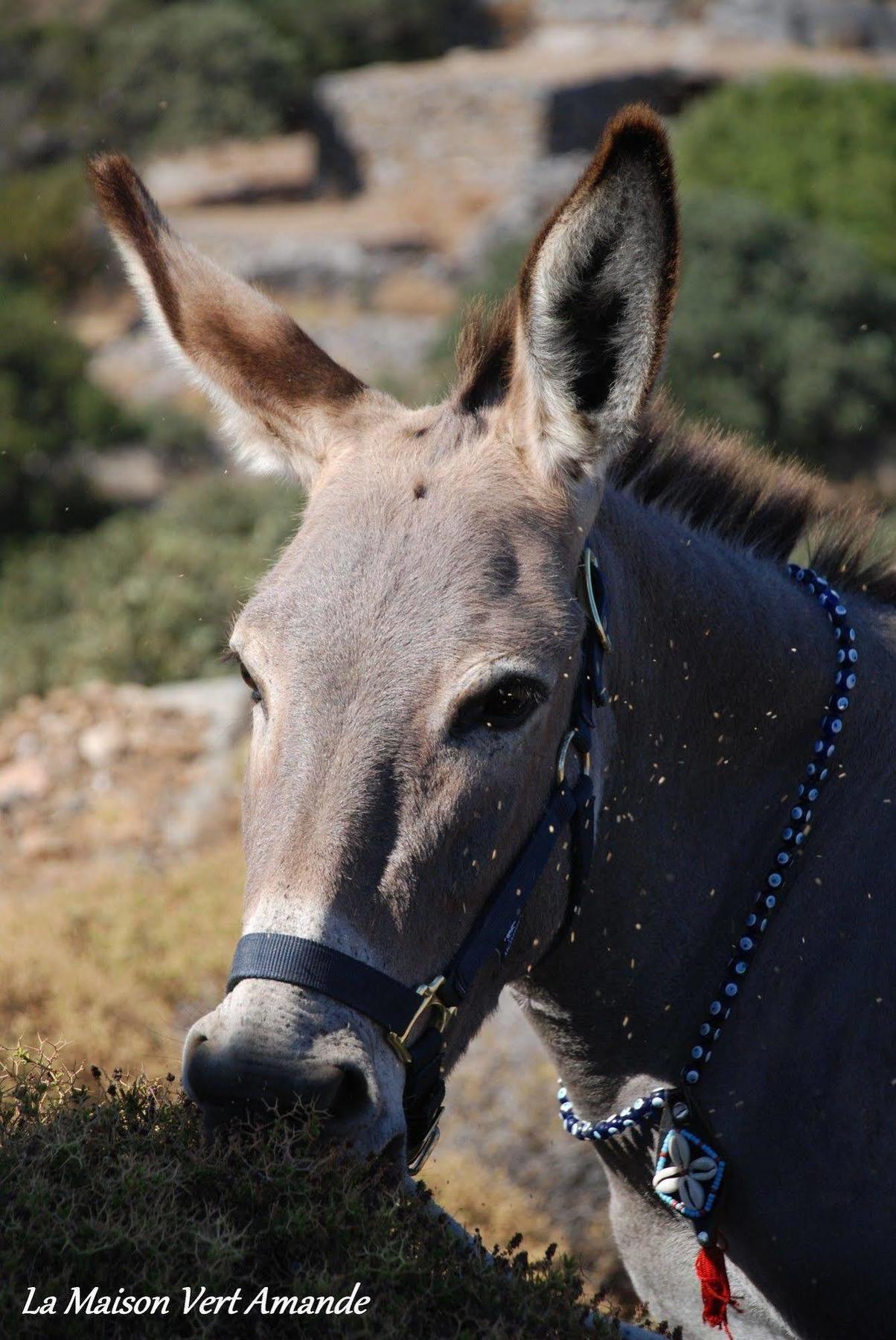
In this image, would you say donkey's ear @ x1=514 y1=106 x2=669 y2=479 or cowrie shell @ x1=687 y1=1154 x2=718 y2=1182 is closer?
donkey's ear @ x1=514 y1=106 x2=669 y2=479

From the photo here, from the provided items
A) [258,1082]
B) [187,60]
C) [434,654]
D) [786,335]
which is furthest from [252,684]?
[187,60]

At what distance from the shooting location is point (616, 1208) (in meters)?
3.12

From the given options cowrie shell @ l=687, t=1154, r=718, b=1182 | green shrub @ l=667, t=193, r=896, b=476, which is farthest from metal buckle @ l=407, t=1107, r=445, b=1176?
green shrub @ l=667, t=193, r=896, b=476

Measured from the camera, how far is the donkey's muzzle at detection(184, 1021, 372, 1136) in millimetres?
2006

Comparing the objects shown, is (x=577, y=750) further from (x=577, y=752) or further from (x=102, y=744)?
(x=102, y=744)

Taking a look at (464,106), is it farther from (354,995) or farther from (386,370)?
(354,995)

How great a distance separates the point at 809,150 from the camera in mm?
20375

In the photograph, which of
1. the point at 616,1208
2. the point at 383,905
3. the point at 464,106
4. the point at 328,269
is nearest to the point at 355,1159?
the point at 383,905

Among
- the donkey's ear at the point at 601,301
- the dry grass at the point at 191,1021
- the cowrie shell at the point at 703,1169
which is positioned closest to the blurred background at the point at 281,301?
the dry grass at the point at 191,1021

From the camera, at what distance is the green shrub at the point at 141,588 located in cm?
1148

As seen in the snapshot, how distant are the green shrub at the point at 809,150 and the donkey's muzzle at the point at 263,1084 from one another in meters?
18.4

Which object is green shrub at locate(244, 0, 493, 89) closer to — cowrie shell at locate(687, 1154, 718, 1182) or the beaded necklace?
the beaded necklace

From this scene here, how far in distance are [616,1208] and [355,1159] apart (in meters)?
1.29

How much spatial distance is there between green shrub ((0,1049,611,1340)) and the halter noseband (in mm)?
196
